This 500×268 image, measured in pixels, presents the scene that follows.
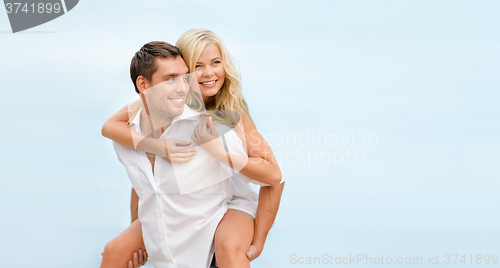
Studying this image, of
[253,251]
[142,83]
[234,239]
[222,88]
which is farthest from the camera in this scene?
[222,88]

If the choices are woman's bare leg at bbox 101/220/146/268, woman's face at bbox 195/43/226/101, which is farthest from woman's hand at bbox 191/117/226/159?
woman's bare leg at bbox 101/220/146/268

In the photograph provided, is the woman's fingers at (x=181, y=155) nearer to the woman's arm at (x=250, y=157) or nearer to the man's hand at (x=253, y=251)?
the woman's arm at (x=250, y=157)

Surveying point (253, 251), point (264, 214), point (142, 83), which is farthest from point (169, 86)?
point (253, 251)

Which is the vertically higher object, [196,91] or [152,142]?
[196,91]

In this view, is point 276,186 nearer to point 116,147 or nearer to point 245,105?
point 245,105

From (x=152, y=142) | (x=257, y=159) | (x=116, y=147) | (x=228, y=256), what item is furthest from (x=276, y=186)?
(x=116, y=147)

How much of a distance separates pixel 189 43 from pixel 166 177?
715 mm

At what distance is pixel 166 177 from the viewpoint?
2434 millimetres

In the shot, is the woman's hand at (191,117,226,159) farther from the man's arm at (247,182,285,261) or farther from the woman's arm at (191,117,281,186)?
the man's arm at (247,182,285,261)

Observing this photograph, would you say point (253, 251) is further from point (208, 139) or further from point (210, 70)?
point (210, 70)

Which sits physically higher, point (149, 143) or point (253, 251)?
point (149, 143)

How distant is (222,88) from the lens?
280 cm

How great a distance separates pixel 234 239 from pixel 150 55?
38.2 inches

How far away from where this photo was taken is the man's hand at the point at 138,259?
102 inches
